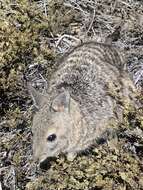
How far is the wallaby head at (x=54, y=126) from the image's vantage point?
6.39 metres

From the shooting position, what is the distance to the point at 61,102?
21.3 ft

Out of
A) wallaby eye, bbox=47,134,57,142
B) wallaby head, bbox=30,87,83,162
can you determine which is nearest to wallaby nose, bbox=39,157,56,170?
wallaby head, bbox=30,87,83,162

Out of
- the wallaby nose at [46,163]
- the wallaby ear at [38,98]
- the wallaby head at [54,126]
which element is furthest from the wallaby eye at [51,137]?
the wallaby ear at [38,98]

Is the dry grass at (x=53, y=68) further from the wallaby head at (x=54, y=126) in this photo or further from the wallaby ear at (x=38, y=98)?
the wallaby ear at (x=38, y=98)

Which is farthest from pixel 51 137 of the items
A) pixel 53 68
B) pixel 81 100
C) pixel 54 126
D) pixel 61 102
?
pixel 53 68

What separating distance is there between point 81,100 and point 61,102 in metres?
0.61

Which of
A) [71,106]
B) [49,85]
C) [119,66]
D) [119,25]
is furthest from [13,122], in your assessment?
[119,25]

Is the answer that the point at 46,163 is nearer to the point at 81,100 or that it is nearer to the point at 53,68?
the point at 81,100

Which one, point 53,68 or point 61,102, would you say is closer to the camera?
point 61,102

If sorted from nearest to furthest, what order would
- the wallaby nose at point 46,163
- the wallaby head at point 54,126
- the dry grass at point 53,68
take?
the dry grass at point 53,68 < the wallaby head at point 54,126 < the wallaby nose at point 46,163

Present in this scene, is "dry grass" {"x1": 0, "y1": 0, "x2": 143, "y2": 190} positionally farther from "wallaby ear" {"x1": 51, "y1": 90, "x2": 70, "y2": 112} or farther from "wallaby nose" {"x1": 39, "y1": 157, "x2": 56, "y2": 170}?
"wallaby ear" {"x1": 51, "y1": 90, "x2": 70, "y2": 112}

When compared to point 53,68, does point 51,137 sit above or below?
above

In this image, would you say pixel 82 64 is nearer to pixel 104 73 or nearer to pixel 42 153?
pixel 104 73

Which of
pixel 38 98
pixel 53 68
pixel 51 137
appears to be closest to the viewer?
pixel 51 137
